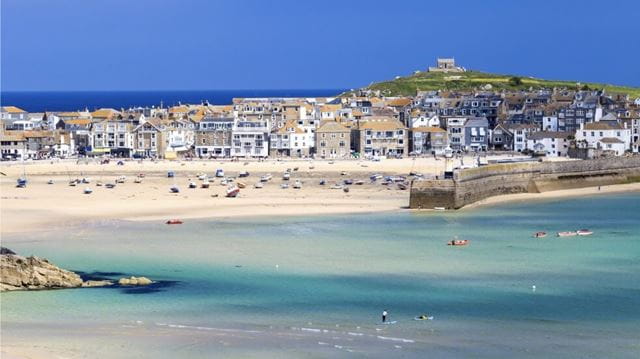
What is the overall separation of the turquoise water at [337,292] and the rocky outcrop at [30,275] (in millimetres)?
504

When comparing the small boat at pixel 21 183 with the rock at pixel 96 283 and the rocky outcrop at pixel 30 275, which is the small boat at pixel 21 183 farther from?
the rocky outcrop at pixel 30 275

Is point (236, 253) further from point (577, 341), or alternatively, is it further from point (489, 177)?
point (489, 177)

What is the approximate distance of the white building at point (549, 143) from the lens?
81250mm

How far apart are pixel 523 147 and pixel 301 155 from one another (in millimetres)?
13705

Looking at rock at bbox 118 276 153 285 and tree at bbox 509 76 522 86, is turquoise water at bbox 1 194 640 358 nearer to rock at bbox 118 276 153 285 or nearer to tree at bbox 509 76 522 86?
rock at bbox 118 276 153 285

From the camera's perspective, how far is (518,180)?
191 ft

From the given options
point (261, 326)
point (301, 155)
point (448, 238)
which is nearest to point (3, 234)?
point (448, 238)

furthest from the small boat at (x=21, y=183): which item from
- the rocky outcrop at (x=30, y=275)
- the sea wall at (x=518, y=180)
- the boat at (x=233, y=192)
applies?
the rocky outcrop at (x=30, y=275)

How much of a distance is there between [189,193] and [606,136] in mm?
32545

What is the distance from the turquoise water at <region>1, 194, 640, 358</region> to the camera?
1039 inches

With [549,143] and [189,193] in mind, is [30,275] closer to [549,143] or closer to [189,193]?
[189,193]

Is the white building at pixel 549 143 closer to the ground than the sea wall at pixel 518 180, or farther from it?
farther from it

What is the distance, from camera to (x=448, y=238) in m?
42.0

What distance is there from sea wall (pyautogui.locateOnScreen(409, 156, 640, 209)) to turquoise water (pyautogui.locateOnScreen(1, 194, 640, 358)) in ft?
13.7
